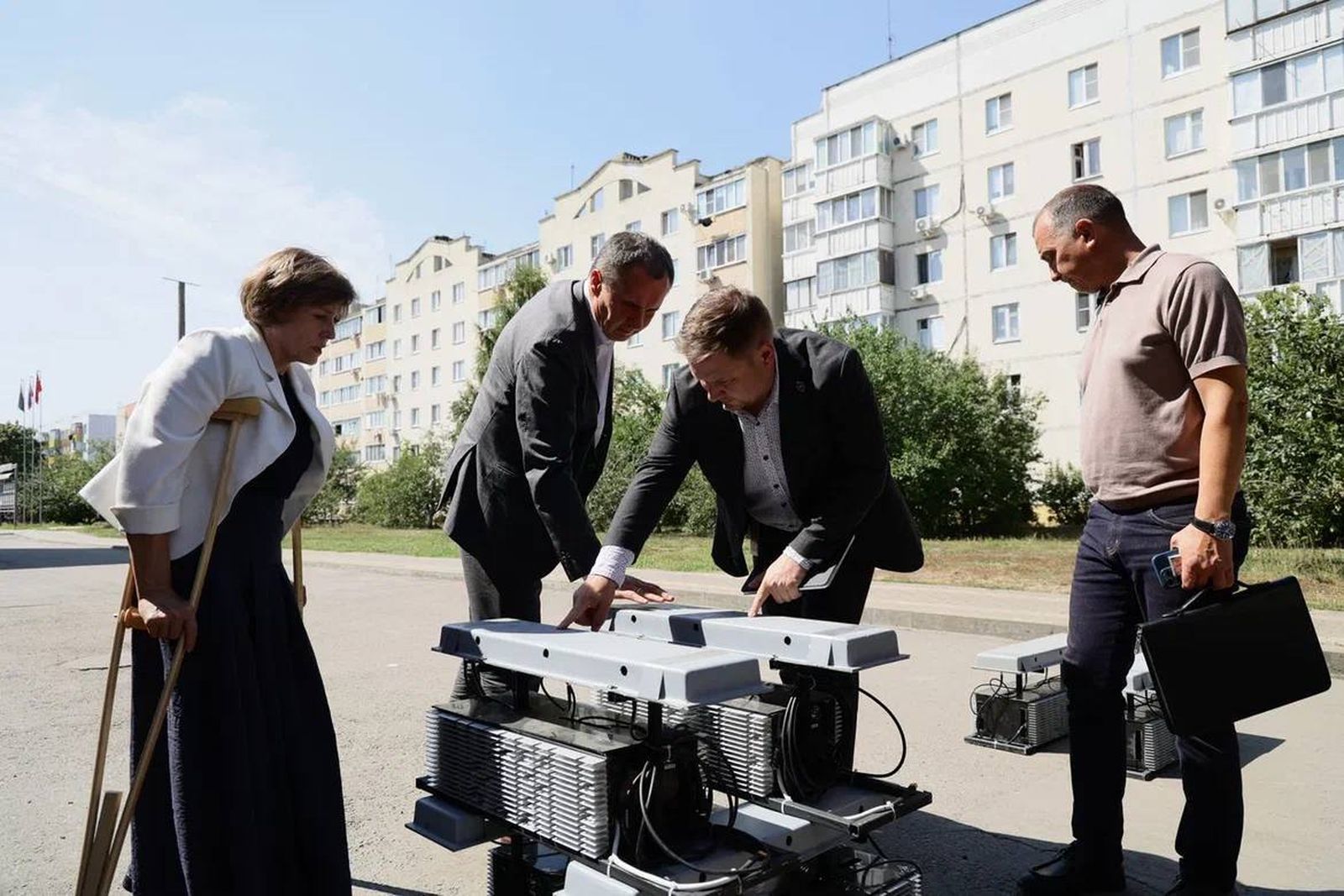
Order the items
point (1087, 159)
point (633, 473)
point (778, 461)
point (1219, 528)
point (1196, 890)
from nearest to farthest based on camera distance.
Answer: point (1219, 528) → point (1196, 890) → point (778, 461) → point (633, 473) → point (1087, 159)

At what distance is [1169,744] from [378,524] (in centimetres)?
4473

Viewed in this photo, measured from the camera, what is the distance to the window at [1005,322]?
35.0m

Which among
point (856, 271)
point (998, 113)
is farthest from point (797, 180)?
point (998, 113)

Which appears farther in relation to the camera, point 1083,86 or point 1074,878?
point 1083,86

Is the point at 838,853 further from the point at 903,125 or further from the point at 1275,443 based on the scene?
the point at 903,125

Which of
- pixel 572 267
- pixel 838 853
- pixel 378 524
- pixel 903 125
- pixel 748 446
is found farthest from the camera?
pixel 572 267

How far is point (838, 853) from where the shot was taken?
2.69 meters

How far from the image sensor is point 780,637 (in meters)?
2.85

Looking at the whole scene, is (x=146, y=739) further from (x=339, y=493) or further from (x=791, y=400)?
(x=339, y=493)

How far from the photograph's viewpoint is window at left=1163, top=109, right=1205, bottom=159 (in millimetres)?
30250

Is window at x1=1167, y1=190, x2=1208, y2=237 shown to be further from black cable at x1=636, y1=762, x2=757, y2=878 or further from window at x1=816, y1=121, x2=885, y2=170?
black cable at x1=636, y1=762, x2=757, y2=878

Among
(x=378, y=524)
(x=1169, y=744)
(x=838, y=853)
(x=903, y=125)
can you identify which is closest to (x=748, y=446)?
(x=838, y=853)

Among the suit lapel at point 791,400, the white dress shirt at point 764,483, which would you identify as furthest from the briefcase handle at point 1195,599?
the suit lapel at point 791,400

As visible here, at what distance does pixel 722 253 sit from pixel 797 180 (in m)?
4.90
